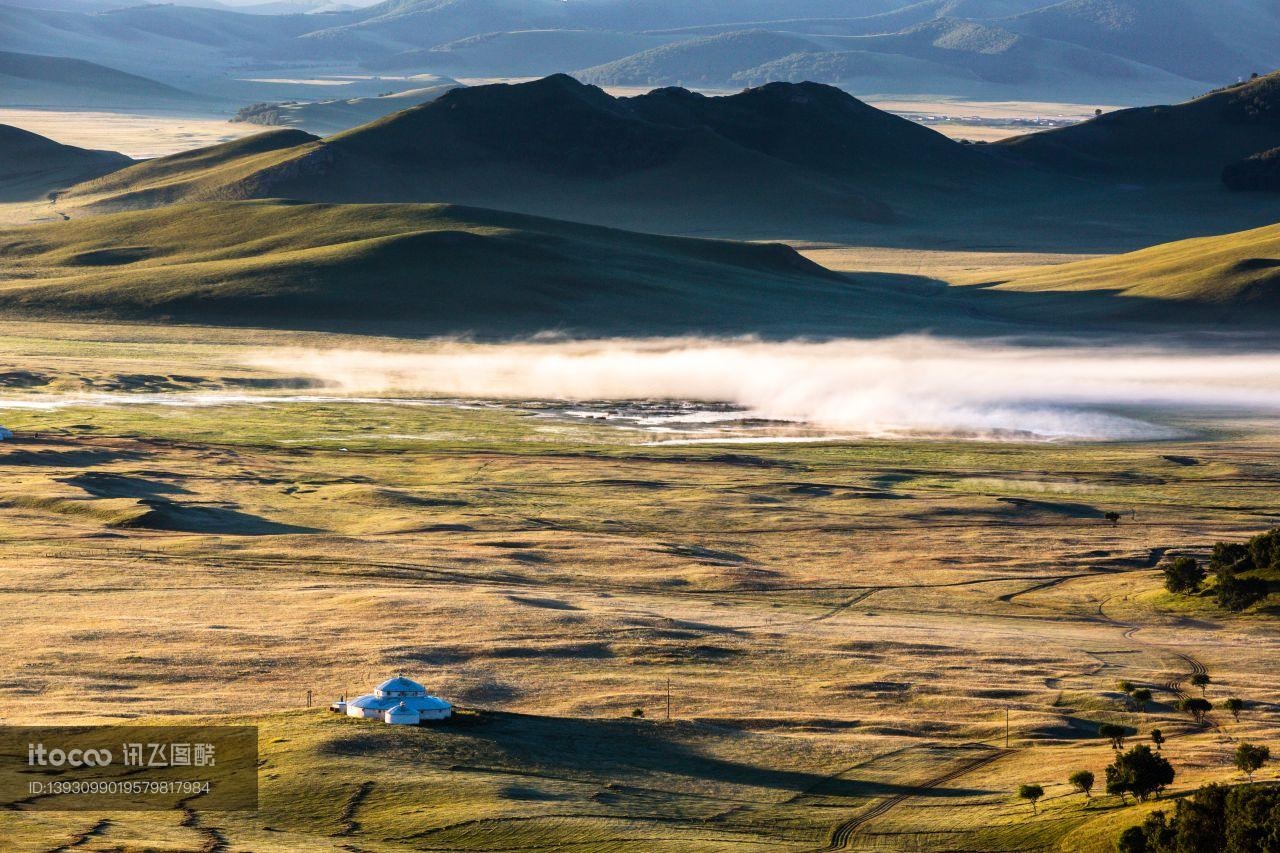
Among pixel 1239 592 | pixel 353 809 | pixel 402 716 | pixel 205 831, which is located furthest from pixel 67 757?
pixel 1239 592

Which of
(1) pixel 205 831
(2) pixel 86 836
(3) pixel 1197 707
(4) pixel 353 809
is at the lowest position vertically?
(3) pixel 1197 707

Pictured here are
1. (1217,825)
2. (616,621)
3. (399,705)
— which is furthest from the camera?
(616,621)

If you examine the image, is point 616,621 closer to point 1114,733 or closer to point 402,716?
point 402,716

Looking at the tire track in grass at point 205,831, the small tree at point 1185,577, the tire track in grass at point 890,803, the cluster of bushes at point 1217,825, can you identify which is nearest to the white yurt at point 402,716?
the tire track in grass at point 205,831

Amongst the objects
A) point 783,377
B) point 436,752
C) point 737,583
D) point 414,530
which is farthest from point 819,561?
point 783,377

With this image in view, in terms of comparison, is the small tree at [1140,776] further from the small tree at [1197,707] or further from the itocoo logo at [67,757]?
the itocoo logo at [67,757]

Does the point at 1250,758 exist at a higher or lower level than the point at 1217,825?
higher

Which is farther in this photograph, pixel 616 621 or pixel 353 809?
pixel 616 621

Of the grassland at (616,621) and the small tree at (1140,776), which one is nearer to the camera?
the small tree at (1140,776)
